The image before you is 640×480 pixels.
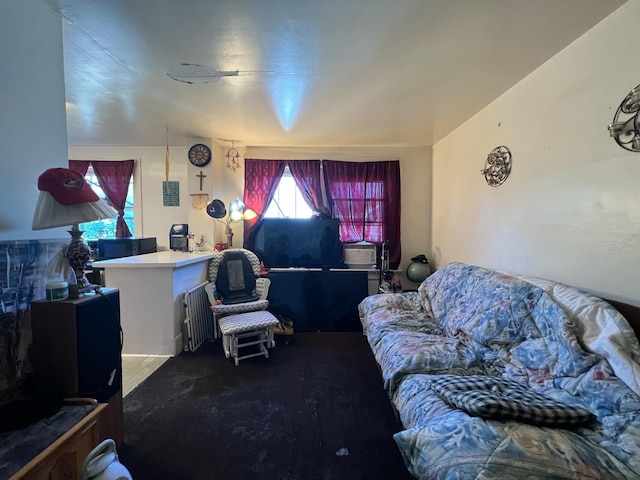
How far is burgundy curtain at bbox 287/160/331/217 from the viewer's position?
3793 mm

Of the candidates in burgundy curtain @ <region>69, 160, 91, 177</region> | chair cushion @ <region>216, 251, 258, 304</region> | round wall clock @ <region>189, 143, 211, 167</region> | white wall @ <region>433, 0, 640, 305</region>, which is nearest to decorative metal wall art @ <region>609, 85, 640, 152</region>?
white wall @ <region>433, 0, 640, 305</region>

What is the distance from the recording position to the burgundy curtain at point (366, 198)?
3803 millimetres

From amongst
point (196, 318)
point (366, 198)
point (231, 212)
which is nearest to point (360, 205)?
point (366, 198)

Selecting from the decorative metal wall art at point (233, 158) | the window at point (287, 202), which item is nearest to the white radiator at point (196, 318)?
the window at point (287, 202)

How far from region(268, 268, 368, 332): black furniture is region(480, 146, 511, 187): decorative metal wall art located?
1.77 metres

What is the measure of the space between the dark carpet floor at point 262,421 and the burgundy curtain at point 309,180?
197cm

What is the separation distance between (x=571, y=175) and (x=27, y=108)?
2.85 metres

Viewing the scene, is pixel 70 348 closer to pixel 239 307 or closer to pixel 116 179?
pixel 239 307

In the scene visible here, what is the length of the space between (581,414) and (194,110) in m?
3.28

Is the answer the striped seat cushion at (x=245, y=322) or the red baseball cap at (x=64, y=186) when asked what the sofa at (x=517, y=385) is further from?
the red baseball cap at (x=64, y=186)

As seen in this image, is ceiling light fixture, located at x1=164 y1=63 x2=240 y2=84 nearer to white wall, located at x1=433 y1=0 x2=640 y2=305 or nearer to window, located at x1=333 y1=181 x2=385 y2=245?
white wall, located at x1=433 y1=0 x2=640 y2=305

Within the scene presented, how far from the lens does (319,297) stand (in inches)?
137

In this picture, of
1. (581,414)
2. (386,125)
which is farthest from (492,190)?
(581,414)

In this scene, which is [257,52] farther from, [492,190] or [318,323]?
[318,323]
